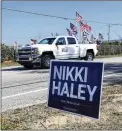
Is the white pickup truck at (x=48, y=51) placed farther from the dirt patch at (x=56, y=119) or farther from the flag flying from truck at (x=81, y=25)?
the flag flying from truck at (x=81, y=25)

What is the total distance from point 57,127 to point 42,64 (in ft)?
47.0

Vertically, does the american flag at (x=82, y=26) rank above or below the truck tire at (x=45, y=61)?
above

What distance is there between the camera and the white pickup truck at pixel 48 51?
67.9ft

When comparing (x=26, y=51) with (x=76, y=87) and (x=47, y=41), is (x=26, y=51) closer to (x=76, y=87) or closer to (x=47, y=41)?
(x=47, y=41)

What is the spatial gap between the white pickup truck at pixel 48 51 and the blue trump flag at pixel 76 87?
1474 cm

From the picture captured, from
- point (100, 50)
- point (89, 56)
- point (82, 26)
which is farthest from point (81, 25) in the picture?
point (89, 56)

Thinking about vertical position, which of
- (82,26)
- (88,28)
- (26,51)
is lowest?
(26,51)

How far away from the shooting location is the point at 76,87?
5484 millimetres

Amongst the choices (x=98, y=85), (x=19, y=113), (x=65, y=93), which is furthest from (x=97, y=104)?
(x=19, y=113)

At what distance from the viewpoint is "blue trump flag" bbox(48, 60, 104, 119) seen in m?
5.26

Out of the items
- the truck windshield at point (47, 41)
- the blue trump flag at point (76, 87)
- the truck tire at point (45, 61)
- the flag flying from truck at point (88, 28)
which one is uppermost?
the flag flying from truck at point (88, 28)

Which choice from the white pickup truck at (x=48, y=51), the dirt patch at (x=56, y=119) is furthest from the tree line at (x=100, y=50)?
the dirt patch at (x=56, y=119)

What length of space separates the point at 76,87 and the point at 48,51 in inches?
611

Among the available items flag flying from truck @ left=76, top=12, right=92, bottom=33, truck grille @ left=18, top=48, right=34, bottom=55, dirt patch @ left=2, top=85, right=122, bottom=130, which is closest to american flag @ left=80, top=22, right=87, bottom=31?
flag flying from truck @ left=76, top=12, right=92, bottom=33
